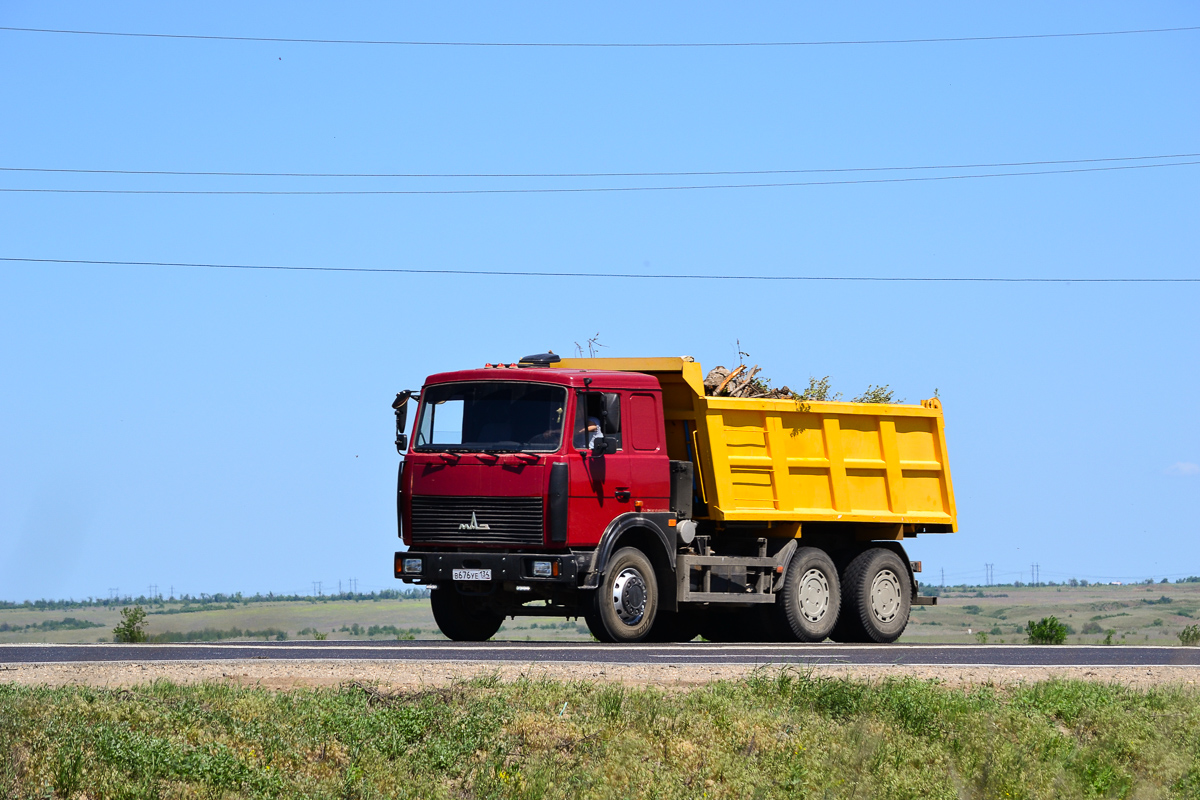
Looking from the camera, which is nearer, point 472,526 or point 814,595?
point 472,526

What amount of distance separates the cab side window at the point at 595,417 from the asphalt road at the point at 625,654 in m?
2.36

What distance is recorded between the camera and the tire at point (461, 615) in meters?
18.8

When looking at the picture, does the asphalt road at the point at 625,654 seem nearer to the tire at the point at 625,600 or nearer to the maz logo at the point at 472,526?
the tire at the point at 625,600

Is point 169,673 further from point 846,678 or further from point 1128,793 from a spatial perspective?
point 1128,793

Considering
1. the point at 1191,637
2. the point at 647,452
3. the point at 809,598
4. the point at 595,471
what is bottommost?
the point at 1191,637

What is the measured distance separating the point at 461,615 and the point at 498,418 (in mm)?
2807

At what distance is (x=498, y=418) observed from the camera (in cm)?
1764

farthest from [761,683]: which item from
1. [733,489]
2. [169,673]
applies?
[733,489]

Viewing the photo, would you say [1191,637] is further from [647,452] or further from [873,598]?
[647,452]

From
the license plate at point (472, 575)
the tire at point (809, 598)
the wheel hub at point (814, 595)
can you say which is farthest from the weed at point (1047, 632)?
the license plate at point (472, 575)

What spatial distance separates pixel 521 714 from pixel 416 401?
7.95m

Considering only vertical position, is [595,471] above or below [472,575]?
above

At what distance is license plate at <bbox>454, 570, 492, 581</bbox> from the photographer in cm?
1714

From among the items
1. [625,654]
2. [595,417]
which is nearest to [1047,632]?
[595,417]
